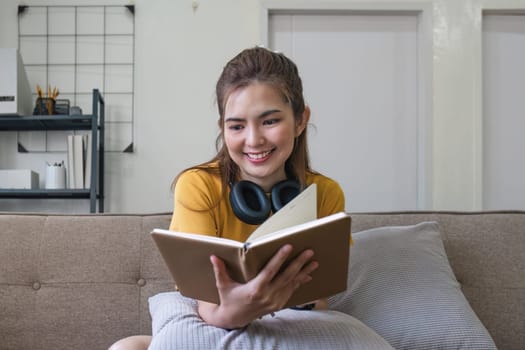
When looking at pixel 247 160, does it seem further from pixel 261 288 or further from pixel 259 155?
pixel 261 288

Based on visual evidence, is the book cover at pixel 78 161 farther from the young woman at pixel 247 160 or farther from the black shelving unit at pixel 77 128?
the young woman at pixel 247 160

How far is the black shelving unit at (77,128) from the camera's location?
3.03 m

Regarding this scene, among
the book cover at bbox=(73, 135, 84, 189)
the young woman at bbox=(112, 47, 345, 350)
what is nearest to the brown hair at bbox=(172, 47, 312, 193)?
the young woman at bbox=(112, 47, 345, 350)

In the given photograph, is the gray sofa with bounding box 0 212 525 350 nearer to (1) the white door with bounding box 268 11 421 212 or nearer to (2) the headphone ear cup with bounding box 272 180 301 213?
(2) the headphone ear cup with bounding box 272 180 301 213

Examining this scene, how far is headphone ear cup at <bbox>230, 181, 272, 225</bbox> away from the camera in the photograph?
1130mm

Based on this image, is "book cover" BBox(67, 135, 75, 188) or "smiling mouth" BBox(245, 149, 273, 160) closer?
"smiling mouth" BBox(245, 149, 273, 160)

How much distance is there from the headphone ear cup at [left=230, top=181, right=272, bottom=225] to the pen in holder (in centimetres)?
218

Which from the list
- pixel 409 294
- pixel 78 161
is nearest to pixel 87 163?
pixel 78 161

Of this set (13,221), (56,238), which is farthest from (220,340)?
(13,221)

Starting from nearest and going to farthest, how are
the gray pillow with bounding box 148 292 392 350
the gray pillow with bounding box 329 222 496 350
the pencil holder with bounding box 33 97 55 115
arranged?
the gray pillow with bounding box 148 292 392 350 < the gray pillow with bounding box 329 222 496 350 < the pencil holder with bounding box 33 97 55 115

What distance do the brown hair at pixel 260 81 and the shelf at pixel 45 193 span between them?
1.94 m

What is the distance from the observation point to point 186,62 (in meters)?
3.38

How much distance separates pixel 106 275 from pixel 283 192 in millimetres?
594

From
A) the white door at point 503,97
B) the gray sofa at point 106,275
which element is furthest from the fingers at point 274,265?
the white door at point 503,97
